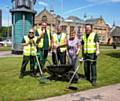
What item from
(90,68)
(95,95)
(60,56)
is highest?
(60,56)

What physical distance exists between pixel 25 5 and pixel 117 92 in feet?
53.9

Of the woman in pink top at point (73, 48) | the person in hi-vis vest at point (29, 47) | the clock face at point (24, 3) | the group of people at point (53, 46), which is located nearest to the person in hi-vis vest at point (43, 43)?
the group of people at point (53, 46)

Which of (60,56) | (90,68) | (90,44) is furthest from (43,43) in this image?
(90,68)

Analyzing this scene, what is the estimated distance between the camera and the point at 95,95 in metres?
8.92

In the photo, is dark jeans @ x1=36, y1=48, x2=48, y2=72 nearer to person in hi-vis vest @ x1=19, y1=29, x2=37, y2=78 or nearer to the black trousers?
person in hi-vis vest @ x1=19, y1=29, x2=37, y2=78

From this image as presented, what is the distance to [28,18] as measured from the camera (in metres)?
24.6

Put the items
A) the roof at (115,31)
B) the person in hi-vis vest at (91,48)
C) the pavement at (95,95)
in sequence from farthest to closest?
the roof at (115,31)
the person in hi-vis vest at (91,48)
the pavement at (95,95)

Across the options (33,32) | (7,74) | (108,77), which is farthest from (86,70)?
(7,74)

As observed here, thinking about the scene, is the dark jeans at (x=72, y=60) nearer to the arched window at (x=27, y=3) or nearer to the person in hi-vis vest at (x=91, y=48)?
the person in hi-vis vest at (x=91, y=48)

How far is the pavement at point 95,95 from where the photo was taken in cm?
845

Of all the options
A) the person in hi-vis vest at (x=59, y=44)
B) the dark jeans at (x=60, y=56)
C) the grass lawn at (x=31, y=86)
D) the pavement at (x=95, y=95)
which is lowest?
the pavement at (x=95, y=95)

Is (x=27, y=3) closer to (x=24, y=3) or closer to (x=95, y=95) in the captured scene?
(x=24, y=3)

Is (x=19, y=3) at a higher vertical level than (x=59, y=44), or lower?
higher

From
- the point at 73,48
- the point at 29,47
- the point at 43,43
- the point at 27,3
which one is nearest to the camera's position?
the point at 43,43
